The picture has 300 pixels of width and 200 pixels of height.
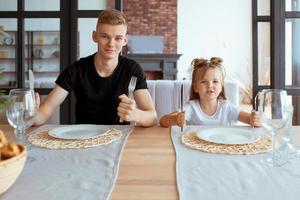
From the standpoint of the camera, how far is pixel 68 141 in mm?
1146

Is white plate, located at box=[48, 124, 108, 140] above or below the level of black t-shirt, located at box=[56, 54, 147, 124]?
below

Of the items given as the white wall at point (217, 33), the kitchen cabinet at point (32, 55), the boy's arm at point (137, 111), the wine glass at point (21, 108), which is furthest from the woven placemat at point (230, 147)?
the white wall at point (217, 33)

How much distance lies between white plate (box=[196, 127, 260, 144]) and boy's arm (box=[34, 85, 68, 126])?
73 cm

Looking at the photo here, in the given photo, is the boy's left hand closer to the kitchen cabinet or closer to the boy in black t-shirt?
the boy in black t-shirt

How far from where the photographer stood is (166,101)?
2.12m

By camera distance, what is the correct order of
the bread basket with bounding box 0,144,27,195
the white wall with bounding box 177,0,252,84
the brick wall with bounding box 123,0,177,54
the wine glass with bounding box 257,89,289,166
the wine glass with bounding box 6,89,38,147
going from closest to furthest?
the bread basket with bounding box 0,144,27,195 → the wine glass with bounding box 257,89,289,166 → the wine glass with bounding box 6,89,38,147 → the brick wall with bounding box 123,0,177,54 → the white wall with bounding box 177,0,252,84

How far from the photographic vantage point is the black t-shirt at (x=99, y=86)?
1.75m

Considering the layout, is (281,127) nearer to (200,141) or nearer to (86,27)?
(200,141)

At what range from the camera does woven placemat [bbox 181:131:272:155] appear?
102cm

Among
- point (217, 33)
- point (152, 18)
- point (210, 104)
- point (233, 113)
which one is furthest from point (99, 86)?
point (217, 33)

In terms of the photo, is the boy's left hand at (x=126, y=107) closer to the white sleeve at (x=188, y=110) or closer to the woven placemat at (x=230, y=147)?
the woven placemat at (x=230, y=147)

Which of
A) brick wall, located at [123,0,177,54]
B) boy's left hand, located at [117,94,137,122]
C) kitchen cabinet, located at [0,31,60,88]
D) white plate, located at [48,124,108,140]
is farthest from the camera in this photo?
brick wall, located at [123,0,177,54]

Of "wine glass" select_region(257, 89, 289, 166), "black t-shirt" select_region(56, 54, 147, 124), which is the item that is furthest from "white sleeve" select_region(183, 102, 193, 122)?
"wine glass" select_region(257, 89, 289, 166)

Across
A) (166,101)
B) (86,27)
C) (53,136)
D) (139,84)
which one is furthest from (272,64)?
(53,136)
